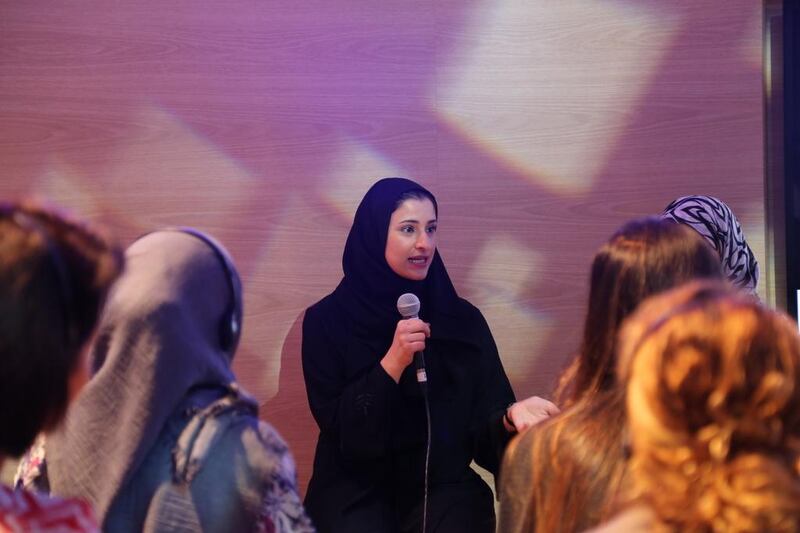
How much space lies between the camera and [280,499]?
139cm

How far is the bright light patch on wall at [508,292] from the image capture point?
3.06m

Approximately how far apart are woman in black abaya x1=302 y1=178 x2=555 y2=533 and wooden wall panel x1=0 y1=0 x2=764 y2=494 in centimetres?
25

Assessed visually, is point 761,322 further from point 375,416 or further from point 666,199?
point 666,199

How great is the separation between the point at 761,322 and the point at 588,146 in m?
2.20

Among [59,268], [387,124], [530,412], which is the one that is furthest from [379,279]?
[59,268]

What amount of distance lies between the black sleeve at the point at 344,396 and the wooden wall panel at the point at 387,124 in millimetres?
303

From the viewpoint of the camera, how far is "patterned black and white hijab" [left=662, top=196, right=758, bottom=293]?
264 cm

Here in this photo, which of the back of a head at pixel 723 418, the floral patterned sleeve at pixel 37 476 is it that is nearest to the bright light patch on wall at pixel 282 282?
the floral patterned sleeve at pixel 37 476

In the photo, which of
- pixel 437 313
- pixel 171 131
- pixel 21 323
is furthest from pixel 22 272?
pixel 171 131

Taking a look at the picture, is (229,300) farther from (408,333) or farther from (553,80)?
(553,80)

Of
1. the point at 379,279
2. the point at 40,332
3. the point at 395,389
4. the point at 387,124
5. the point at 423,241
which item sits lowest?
the point at 395,389

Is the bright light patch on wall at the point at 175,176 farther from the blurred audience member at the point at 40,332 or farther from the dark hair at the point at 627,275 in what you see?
the blurred audience member at the point at 40,332

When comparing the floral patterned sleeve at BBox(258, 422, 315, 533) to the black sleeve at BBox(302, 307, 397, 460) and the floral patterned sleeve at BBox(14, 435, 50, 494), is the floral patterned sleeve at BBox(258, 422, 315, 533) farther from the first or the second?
the black sleeve at BBox(302, 307, 397, 460)

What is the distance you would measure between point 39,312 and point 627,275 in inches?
38.9
